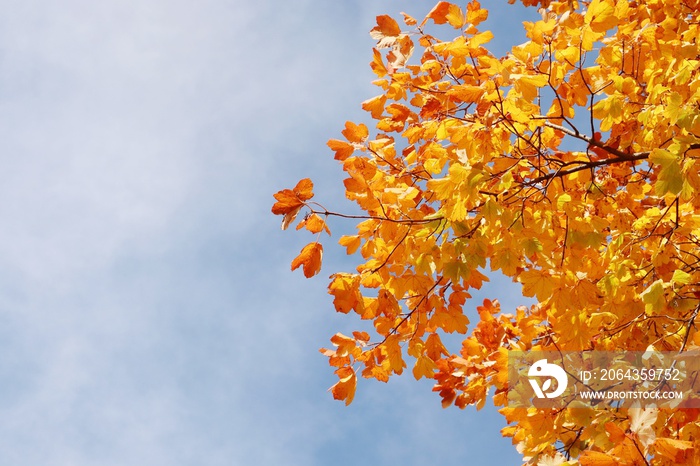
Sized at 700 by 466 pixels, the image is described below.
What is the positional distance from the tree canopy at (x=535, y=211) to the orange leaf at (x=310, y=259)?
1 centimetres

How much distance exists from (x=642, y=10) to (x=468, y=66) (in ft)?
4.29

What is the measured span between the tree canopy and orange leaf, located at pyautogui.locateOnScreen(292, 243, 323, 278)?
0.01 m

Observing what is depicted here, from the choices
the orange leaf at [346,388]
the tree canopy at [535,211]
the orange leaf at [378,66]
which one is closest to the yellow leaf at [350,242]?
the tree canopy at [535,211]

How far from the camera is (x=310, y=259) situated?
3.06 meters

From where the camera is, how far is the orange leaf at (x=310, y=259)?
305cm

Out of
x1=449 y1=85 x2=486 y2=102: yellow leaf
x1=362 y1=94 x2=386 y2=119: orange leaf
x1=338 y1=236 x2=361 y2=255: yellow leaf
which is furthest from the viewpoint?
x1=362 y1=94 x2=386 y2=119: orange leaf

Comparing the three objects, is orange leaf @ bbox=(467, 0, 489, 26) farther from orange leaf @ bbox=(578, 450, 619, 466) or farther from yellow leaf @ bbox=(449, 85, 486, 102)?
orange leaf @ bbox=(578, 450, 619, 466)

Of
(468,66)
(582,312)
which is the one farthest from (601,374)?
(468,66)

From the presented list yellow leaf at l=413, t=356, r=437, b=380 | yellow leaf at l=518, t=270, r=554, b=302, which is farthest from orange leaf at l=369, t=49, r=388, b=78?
yellow leaf at l=413, t=356, r=437, b=380

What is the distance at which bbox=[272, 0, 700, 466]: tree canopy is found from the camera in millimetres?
2986

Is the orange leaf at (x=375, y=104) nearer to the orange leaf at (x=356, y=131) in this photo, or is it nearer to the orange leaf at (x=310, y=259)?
the orange leaf at (x=356, y=131)

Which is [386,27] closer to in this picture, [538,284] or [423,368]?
[538,284]

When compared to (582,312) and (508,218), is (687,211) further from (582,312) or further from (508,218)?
(508,218)

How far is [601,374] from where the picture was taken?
11.7 feet
